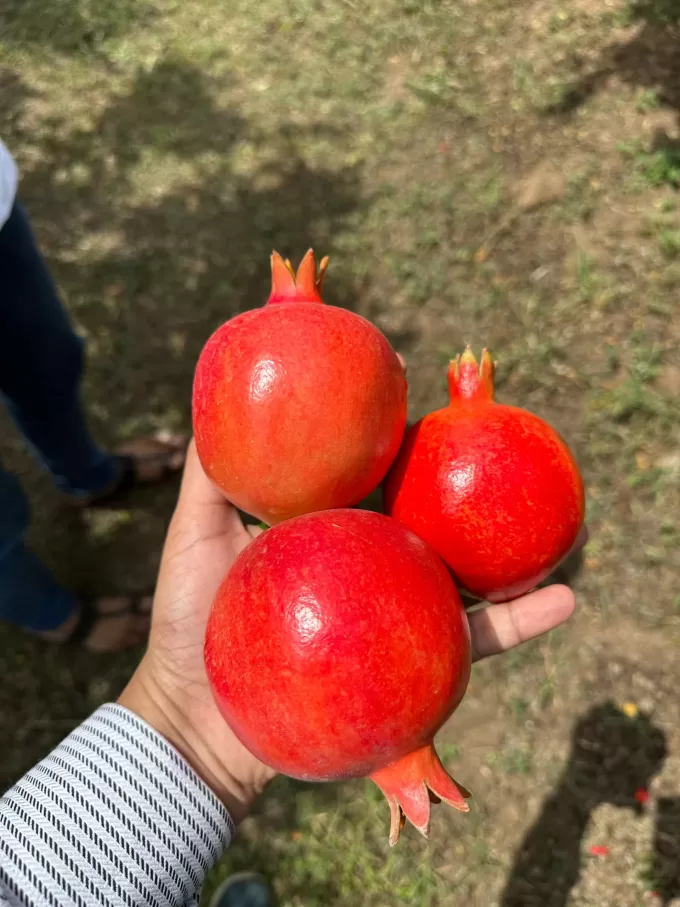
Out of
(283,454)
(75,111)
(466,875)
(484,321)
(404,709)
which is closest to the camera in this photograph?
(404,709)

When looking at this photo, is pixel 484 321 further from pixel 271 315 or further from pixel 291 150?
pixel 271 315

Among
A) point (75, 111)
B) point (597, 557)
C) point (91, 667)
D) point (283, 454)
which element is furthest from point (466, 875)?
point (75, 111)

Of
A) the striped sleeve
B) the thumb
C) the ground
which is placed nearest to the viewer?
the striped sleeve

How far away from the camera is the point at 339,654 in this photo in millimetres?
1347

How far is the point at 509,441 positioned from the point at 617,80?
400 centimetres

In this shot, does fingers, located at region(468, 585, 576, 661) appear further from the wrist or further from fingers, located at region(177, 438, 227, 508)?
fingers, located at region(177, 438, 227, 508)

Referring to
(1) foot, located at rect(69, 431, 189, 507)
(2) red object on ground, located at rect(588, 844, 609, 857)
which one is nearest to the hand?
(2) red object on ground, located at rect(588, 844, 609, 857)

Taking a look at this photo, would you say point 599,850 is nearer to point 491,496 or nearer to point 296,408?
point 491,496

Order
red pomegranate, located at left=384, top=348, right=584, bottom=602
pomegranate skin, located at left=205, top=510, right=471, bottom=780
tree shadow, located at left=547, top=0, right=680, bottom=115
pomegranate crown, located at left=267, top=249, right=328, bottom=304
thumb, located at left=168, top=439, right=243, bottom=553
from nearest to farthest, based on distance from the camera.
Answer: pomegranate skin, located at left=205, top=510, right=471, bottom=780 < red pomegranate, located at left=384, top=348, right=584, bottom=602 < pomegranate crown, located at left=267, top=249, right=328, bottom=304 < thumb, located at left=168, top=439, right=243, bottom=553 < tree shadow, located at left=547, top=0, right=680, bottom=115

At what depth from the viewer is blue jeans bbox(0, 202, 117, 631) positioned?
8.38 ft

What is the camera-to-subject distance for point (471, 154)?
4.48 meters

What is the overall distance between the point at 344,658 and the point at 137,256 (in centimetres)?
377

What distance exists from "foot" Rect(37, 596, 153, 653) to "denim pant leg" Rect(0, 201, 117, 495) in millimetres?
680

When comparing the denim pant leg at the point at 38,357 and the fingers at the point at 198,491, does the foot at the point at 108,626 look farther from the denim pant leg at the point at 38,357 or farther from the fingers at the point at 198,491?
the fingers at the point at 198,491
